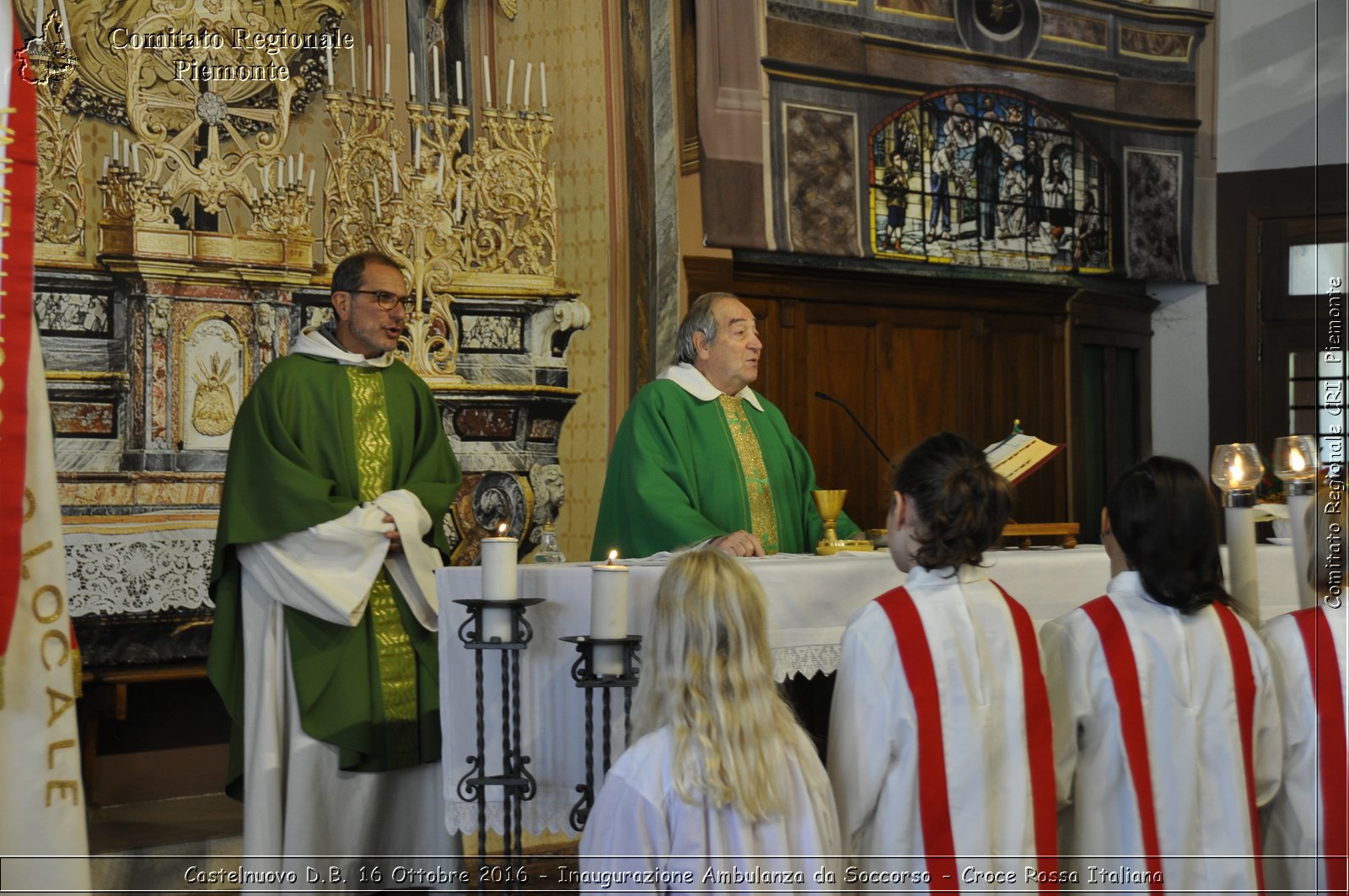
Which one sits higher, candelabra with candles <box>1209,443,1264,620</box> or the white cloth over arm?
candelabra with candles <box>1209,443,1264,620</box>

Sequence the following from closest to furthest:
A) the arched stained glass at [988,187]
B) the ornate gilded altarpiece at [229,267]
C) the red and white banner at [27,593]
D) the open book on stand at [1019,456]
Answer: the red and white banner at [27,593] < the open book on stand at [1019,456] < the ornate gilded altarpiece at [229,267] < the arched stained glass at [988,187]

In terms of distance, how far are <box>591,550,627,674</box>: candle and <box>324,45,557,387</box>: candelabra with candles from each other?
3.13 metres

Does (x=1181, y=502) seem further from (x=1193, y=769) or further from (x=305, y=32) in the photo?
(x=305, y=32)

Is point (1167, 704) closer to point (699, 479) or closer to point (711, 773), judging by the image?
point (711, 773)

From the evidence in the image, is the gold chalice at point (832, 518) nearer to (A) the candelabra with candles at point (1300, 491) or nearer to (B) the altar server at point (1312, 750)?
(A) the candelabra with candles at point (1300, 491)

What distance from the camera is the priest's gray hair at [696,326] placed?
4484mm

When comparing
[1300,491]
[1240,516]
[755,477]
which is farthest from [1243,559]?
[755,477]

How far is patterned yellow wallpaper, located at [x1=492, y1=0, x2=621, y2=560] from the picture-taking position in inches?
260

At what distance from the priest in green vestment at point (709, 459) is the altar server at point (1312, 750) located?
1706mm

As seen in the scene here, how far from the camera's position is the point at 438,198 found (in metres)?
6.07

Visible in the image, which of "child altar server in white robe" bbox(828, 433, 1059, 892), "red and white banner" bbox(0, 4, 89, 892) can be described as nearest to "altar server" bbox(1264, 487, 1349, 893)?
"child altar server in white robe" bbox(828, 433, 1059, 892)

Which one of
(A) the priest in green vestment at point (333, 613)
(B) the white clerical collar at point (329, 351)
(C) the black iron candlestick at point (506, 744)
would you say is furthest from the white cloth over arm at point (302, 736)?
(C) the black iron candlestick at point (506, 744)

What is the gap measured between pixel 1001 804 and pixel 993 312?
6.05 m

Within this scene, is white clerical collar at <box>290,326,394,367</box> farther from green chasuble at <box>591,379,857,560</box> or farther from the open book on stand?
the open book on stand
